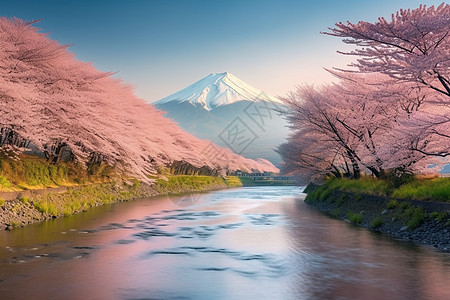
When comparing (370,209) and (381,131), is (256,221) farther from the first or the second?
(381,131)

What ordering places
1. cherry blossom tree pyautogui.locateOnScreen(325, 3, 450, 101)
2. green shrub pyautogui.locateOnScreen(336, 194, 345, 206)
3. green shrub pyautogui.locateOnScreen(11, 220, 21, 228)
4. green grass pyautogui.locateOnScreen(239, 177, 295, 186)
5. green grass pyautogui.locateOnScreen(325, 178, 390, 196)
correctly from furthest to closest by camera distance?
green grass pyautogui.locateOnScreen(239, 177, 295, 186) < green shrub pyautogui.locateOnScreen(336, 194, 345, 206) < green grass pyautogui.locateOnScreen(325, 178, 390, 196) < green shrub pyautogui.locateOnScreen(11, 220, 21, 228) < cherry blossom tree pyautogui.locateOnScreen(325, 3, 450, 101)

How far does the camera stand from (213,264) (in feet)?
45.5

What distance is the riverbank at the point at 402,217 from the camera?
16156mm

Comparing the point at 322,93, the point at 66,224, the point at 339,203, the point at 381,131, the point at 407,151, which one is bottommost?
the point at 66,224

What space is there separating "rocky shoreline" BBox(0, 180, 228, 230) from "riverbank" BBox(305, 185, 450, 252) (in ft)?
56.2

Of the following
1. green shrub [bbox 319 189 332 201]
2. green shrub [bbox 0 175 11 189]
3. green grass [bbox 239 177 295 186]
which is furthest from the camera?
green grass [bbox 239 177 295 186]

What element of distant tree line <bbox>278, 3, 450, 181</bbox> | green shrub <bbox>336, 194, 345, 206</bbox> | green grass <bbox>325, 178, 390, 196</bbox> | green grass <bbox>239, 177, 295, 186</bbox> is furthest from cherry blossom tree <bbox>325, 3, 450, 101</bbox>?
green grass <bbox>239, 177, 295, 186</bbox>

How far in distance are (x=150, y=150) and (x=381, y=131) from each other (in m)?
25.0

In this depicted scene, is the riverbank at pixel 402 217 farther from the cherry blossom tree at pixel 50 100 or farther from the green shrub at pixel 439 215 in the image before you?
the cherry blossom tree at pixel 50 100

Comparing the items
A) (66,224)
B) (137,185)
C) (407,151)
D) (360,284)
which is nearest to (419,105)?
(407,151)

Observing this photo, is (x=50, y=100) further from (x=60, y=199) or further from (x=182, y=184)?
(x=182, y=184)

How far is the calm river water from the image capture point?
1056cm

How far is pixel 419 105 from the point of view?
24.2m

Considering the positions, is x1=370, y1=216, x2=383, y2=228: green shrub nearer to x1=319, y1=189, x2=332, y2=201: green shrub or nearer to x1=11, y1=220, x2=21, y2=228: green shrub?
x1=319, y1=189, x2=332, y2=201: green shrub
